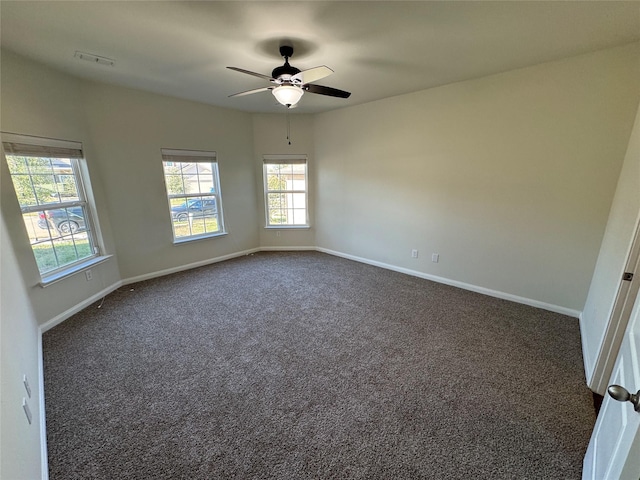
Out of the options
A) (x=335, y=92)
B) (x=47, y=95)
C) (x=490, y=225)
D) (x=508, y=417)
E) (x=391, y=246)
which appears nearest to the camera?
(x=508, y=417)

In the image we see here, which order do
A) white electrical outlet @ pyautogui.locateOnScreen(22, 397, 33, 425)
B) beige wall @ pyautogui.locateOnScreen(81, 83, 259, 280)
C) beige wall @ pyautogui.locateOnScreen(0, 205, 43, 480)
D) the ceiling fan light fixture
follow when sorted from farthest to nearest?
beige wall @ pyautogui.locateOnScreen(81, 83, 259, 280), the ceiling fan light fixture, white electrical outlet @ pyautogui.locateOnScreen(22, 397, 33, 425), beige wall @ pyautogui.locateOnScreen(0, 205, 43, 480)

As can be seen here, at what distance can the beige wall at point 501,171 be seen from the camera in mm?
2527

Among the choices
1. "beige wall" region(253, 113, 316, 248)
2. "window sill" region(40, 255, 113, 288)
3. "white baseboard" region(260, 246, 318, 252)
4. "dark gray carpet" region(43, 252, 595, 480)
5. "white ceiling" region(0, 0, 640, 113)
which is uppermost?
"white ceiling" region(0, 0, 640, 113)

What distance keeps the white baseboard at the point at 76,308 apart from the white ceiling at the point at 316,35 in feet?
8.39

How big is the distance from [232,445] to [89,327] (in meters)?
2.25

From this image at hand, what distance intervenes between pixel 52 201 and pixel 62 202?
0.11m

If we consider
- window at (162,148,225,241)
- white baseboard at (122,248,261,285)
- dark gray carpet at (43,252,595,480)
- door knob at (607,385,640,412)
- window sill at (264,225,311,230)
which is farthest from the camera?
window sill at (264,225,311,230)

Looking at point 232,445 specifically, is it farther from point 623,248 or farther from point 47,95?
point 47,95

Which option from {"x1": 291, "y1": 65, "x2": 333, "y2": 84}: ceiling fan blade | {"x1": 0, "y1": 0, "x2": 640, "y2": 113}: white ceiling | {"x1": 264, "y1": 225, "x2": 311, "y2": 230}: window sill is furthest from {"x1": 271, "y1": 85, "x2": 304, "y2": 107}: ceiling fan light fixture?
{"x1": 264, "y1": 225, "x2": 311, "y2": 230}: window sill

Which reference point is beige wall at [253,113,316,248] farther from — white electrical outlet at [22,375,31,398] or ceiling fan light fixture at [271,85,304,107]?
white electrical outlet at [22,375,31,398]

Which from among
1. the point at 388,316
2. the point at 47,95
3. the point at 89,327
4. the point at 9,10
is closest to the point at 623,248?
the point at 388,316

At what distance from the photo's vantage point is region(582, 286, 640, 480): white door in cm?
78

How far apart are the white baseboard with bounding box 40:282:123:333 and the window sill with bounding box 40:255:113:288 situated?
0.38 meters

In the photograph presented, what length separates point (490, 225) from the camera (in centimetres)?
330
